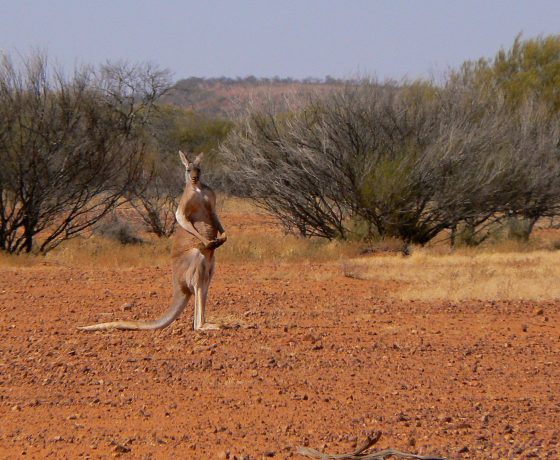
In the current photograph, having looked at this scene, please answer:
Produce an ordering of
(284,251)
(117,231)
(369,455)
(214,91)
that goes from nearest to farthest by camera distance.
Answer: (369,455), (284,251), (117,231), (214,91)

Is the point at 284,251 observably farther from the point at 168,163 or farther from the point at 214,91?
the point at 214,91

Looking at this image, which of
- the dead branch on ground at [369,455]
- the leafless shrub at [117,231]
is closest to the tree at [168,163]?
the leafless shrub at [117,231]

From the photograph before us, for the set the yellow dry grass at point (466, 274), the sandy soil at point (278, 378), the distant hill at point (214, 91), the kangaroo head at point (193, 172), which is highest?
the distant hill at point (214, 91)

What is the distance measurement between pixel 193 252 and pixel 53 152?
38.5 ft

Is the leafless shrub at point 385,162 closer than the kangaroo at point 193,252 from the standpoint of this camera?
No

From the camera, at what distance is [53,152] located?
21.8 m

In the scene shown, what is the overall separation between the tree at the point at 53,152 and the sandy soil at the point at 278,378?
7841 millimetres

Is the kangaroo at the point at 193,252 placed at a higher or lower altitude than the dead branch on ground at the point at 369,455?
higher

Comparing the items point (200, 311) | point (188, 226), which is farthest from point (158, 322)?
point (188, 226)

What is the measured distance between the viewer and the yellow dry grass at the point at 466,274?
1466 centimetres

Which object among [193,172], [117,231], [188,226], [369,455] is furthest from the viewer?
[117,231]

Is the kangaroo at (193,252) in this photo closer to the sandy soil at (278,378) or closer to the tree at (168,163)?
the sandy soil at (278,378)

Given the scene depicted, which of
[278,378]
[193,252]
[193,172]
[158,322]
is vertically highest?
[193,172]

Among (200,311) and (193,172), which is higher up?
(193,172)
